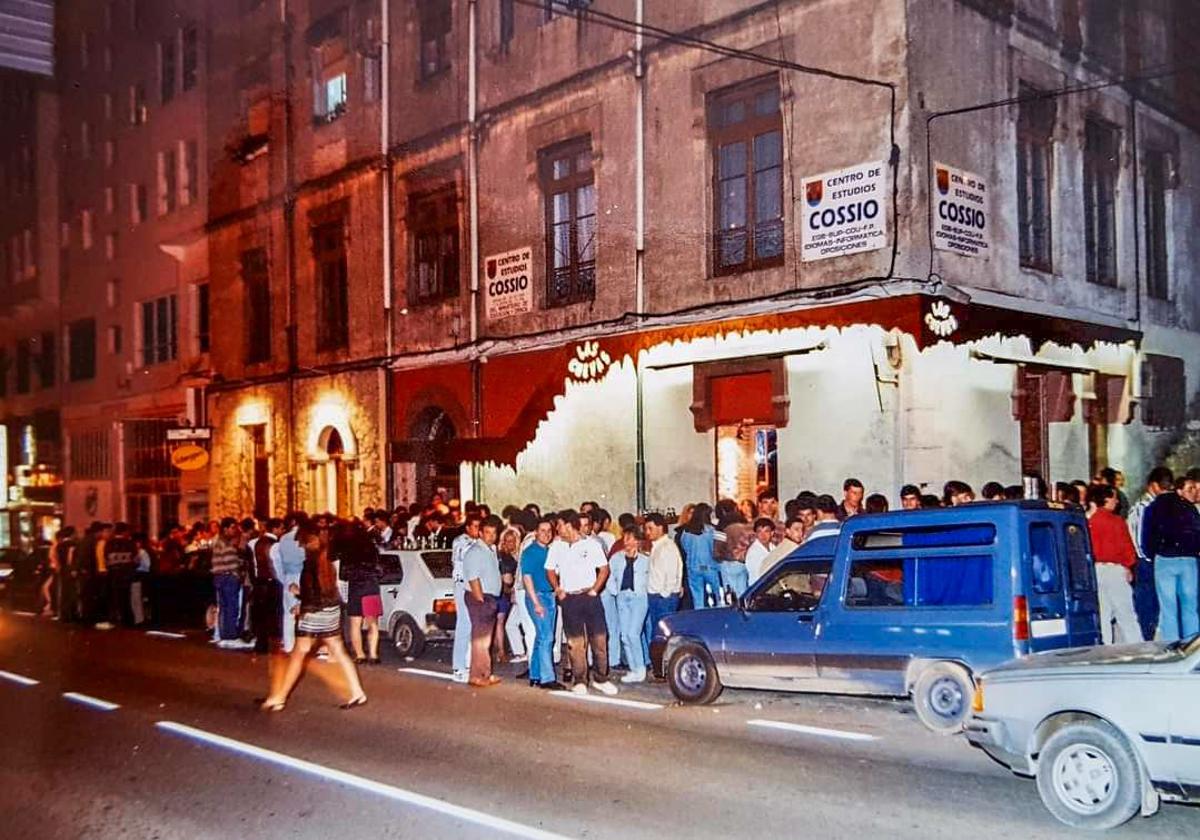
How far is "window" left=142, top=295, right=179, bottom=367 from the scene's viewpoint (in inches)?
1200

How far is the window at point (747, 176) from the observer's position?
1555 cm

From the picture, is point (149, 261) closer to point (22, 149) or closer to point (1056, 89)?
point (22, 149)

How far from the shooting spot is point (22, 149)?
39.9m

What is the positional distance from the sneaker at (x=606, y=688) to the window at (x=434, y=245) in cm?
1153

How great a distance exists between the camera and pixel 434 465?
22359 mm

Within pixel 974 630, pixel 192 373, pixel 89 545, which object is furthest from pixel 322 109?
pixel 974 630

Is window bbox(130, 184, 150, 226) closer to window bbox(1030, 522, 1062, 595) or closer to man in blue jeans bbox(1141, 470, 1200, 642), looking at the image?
man in blue jeans bbox(1141, 470, 1200, 642)

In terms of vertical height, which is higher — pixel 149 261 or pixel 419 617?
pixel 149 261

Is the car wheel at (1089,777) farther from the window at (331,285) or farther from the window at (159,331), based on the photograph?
the window at (159,331)

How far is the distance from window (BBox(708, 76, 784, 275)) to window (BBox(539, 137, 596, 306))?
2.75m

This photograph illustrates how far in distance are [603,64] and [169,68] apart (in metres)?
18.4

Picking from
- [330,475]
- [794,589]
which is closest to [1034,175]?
[794,589]

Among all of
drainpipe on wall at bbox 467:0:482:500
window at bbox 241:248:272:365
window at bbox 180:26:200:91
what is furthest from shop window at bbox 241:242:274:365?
drainpipe on wall at bbox 467:0:482:500

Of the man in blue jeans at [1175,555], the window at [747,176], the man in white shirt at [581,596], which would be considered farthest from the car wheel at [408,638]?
the man in blue jeans at [1175,555]
